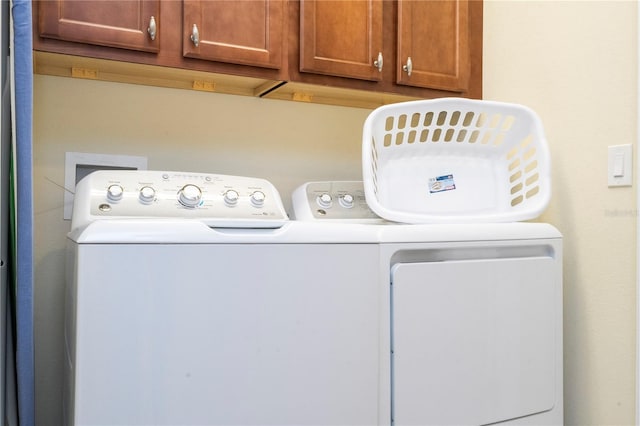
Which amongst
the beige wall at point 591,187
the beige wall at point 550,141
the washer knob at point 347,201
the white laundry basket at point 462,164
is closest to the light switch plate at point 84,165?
the beige wall at point 550,141

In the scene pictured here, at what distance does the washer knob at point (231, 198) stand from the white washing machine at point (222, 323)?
276mm

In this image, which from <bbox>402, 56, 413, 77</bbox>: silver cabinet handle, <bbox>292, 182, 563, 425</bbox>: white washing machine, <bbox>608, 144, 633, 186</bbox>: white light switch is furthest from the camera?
<bbox>402, 56, 413, 77</bbox>: silver cabinet handle

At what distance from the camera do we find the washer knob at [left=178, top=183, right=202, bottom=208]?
4.39 feet

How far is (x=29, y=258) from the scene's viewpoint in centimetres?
108

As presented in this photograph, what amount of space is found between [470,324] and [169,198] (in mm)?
809

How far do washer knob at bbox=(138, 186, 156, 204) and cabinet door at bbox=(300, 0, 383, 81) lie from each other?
22.1 inches

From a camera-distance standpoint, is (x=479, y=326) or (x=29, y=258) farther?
(x=479, y=326)

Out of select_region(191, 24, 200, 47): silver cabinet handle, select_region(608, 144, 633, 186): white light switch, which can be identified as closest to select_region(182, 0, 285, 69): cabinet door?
select_region(191, 24, 200, 47): silver cabinet handle

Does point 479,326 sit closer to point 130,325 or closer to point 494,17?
point 130,325

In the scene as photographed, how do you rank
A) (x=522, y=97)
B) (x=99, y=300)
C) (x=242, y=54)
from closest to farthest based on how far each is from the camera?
(x=99, y=300), (x=242, y=54), (x=522, y=97)

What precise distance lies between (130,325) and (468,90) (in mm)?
1349

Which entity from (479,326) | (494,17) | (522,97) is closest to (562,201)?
(522,97)

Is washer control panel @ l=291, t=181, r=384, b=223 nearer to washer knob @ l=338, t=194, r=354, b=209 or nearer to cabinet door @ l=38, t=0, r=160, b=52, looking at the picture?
washer knob @ l=338, t=194, r=354, b=209

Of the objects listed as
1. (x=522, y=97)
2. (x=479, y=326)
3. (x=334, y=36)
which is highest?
(x=334, y=36)
